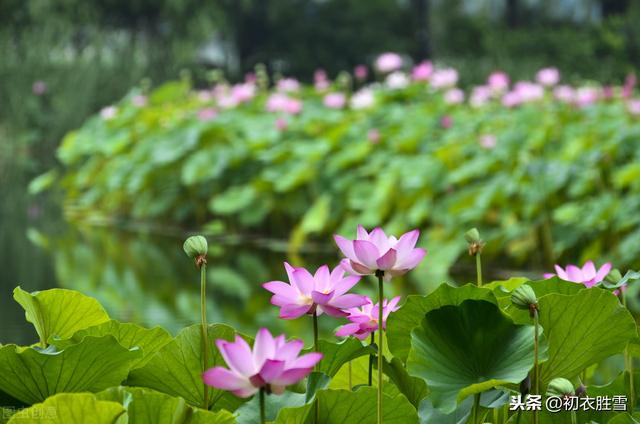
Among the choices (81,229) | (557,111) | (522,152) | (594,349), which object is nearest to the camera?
(594,349)

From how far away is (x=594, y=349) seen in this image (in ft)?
2.64

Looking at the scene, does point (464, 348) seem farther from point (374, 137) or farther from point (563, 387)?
point (374, 137)

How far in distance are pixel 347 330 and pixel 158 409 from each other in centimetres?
22

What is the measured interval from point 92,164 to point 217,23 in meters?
9.22

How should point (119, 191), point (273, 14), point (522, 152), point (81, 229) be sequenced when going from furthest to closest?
point (273, 14) → point (119, 191) → point (81, 229) → point (522, 152)

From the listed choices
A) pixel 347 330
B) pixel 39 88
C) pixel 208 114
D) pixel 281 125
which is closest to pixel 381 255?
pixel 347 330

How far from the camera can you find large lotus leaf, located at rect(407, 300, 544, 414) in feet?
2.45

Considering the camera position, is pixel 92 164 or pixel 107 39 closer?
pixel 92 164

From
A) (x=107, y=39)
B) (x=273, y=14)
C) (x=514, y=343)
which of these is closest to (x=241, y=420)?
(x=514, y=343)

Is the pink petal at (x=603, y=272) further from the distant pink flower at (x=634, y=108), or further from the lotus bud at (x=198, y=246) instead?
the distant pink flower at (x=634, y=108)

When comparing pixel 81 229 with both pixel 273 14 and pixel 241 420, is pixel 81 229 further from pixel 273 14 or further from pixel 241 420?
pixel 273 14

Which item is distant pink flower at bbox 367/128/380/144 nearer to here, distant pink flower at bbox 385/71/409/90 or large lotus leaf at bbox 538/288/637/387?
distant pink flower at bbox 385/71/409/90

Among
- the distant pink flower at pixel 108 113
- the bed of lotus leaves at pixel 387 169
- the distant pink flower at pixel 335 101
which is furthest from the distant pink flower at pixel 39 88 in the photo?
the distant pink flower at pixel 335 101

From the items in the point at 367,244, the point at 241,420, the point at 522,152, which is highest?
the point at 522,152
